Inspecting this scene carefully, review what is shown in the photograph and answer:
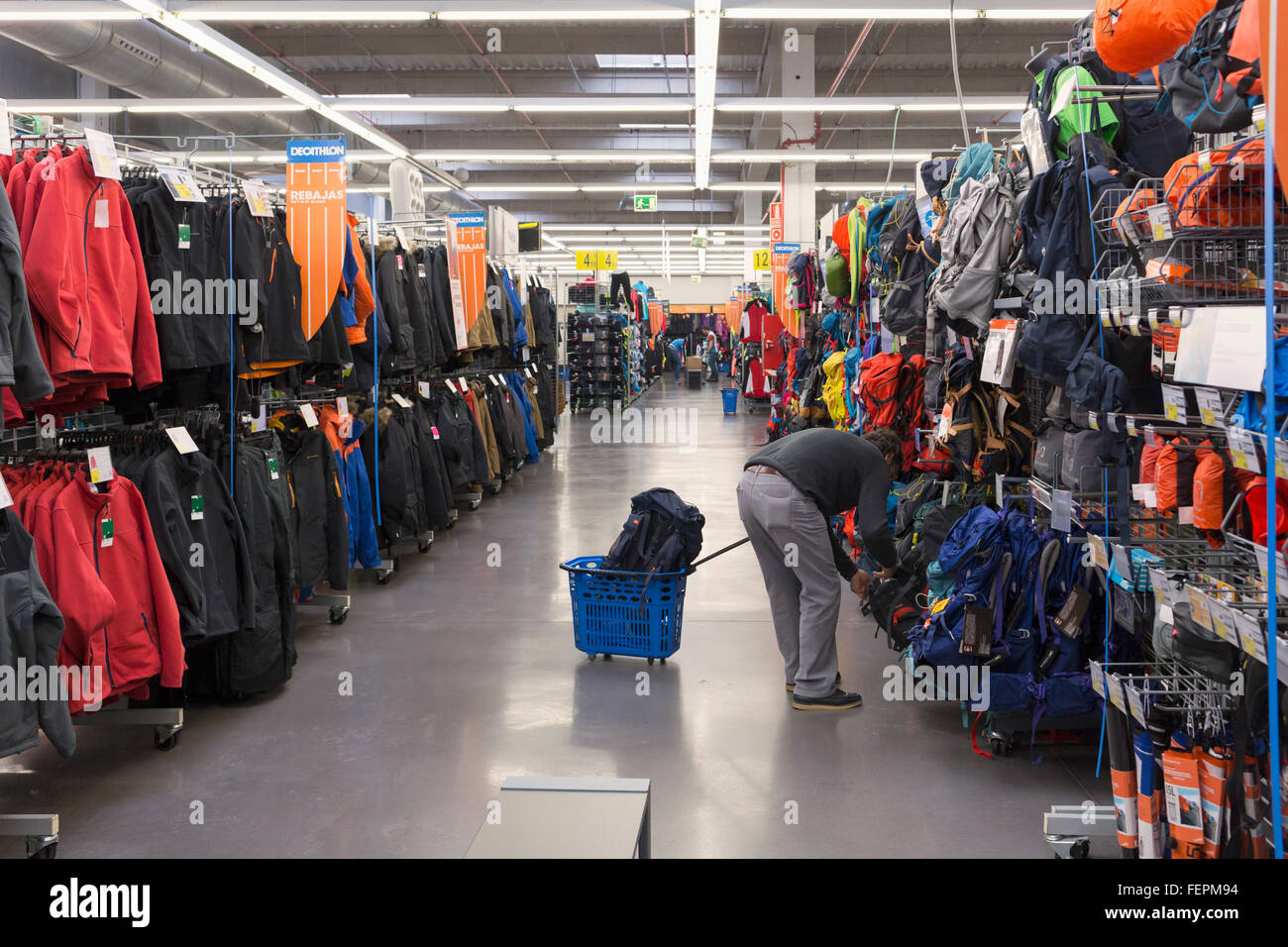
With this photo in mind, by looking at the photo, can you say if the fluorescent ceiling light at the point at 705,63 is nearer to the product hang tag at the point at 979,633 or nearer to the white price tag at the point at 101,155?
the white price tag at the point at 101,155

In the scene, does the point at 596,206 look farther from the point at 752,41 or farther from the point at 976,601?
the point at 976,601

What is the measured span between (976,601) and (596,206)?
78.4 feet

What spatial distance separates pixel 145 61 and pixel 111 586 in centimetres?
872

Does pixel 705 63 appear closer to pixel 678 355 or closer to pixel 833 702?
pixel 833 702

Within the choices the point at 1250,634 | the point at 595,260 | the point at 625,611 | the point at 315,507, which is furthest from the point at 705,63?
the point at 595,260

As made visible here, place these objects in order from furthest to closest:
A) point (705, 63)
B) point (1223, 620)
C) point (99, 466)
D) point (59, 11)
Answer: point (705, 63), point (59, 11), point (99, 466), point (1223, 620)

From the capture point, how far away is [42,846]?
323 centimetres

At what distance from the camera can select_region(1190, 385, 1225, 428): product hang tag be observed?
8.03 ft

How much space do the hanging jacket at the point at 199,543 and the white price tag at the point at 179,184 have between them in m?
0.96

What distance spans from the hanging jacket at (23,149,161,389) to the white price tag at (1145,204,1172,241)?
10.4 feet

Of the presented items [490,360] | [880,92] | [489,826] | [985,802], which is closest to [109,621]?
[489,826]

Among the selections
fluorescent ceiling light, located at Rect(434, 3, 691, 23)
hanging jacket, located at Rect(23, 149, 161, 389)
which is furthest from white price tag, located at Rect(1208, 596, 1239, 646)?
fluorescent ceiling light, located at Rect(434, 3, 691, 23)

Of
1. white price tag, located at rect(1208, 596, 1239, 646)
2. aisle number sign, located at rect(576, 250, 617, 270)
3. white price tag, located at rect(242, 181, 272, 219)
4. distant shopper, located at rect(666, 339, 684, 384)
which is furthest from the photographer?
distant shopper, located at rect(666, 339, 684, 384)

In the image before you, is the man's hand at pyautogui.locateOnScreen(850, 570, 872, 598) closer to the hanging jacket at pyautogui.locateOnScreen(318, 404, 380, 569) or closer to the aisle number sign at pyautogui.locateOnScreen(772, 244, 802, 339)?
the hanging jacket at pyautogui.locateOnScreen(318, 404, 380, 569)
